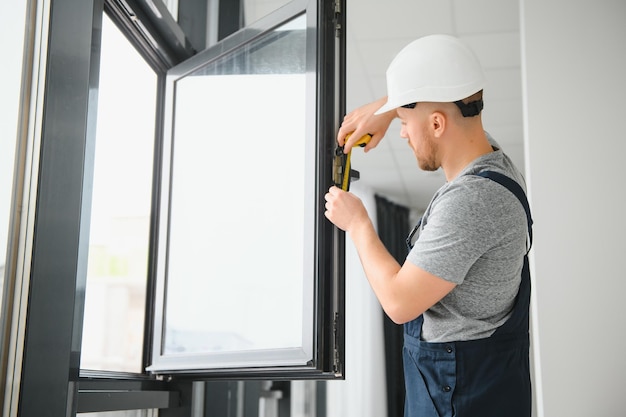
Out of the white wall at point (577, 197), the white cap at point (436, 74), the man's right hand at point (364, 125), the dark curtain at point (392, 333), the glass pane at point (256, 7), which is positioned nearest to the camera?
the white cap at point (436, 74)

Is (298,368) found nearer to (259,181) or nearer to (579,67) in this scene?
(259,181)

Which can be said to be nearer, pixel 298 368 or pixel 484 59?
pixel 298 368

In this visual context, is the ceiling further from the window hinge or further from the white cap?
the white cap

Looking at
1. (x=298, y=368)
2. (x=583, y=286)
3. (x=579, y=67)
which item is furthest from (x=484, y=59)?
(x=298, y=368)

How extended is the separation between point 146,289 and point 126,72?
2.26ft

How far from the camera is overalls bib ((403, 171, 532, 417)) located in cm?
125

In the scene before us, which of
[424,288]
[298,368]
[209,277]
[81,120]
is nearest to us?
[424,288]

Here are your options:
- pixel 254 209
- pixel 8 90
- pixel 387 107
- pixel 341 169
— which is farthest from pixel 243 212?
pixel 8 90

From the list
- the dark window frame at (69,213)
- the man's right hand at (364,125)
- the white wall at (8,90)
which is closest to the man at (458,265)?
the man's right hand at (364,125)

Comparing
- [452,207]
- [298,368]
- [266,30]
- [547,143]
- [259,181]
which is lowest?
[298,368]

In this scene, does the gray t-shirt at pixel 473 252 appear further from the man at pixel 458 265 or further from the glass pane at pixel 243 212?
the glass pane at pixel 243 212

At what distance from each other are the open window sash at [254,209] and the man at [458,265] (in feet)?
0.78

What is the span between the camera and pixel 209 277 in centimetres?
191

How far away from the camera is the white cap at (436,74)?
1.34m
